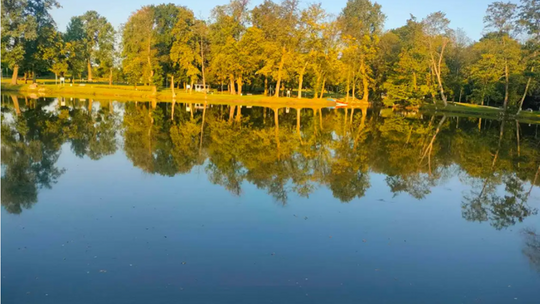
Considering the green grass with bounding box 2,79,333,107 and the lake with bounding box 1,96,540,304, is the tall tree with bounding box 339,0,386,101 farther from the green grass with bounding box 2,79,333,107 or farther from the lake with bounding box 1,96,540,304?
the lake with bounding box 1,96,540,304

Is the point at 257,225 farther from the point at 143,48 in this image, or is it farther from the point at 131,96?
the point at 143,48

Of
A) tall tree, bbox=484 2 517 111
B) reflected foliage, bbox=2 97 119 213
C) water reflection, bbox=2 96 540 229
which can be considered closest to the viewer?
reflected foliage, bbox=2 97 119 213

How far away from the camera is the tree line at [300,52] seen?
57.2 m

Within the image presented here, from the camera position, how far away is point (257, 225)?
10.0m

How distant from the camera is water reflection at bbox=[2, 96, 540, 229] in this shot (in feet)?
44.2

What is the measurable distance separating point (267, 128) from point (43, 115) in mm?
15625

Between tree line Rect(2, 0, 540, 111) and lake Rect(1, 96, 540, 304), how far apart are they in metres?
40.8

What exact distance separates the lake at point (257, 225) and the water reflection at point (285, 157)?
12 centimetres

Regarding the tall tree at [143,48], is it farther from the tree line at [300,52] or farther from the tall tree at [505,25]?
the tall tree at [505,25]

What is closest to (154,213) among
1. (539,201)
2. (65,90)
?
(539,201)

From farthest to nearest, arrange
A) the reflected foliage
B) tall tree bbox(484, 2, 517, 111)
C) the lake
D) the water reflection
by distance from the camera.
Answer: tall tree bbox(484, 2, 517, 111) < the water reflection < the reflected foliage < the lake

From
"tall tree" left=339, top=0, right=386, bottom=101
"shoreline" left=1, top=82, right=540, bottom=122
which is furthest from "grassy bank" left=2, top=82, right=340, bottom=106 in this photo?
"tall tree" left=339, top=0, right=386, bottom=101

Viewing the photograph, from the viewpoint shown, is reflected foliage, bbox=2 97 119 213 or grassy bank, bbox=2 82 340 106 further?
grassy bank, bbox=2 82 340 106

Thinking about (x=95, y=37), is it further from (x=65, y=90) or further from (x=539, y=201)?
(x=539, y=201)
